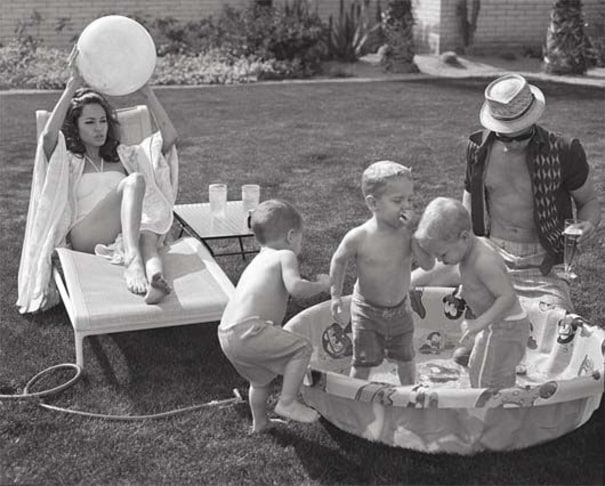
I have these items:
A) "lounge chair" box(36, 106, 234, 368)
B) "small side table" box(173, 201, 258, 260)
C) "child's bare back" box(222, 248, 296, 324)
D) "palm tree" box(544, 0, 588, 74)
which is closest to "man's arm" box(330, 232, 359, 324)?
"child's bare back" box(222, 248, 296, 324)

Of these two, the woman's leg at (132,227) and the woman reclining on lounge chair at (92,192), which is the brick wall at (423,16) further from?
the woman's leg at (132,227)

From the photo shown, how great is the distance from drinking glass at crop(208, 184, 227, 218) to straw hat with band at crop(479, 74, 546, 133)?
2072mm

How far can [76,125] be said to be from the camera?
5.48 metres

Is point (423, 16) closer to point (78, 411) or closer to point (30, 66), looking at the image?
point (30, 66)

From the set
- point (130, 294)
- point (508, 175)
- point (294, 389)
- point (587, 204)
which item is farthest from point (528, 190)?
point (130, 294)

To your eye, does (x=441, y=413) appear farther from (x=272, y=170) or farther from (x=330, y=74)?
(x=330, y=74)

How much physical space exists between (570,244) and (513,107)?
0.68m

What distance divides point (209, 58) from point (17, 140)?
20.2 ft

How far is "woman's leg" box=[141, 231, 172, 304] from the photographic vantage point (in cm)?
443

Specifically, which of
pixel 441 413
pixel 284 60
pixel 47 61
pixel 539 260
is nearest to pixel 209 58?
pixel 284 60

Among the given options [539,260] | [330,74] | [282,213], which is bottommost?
[330,74]

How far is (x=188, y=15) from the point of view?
1756cm

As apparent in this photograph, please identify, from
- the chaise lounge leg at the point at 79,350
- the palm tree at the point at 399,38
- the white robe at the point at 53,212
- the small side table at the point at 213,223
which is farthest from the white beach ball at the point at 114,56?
the palm tree at the point at 399,38

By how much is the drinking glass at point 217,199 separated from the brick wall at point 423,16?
38.9ft
